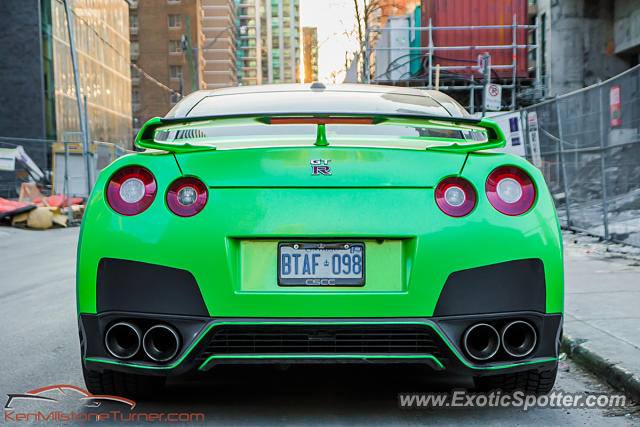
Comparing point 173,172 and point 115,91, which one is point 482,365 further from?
point 115,91

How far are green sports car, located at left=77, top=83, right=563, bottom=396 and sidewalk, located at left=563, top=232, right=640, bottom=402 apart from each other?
97 centimetres

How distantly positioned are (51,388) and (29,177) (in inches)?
716

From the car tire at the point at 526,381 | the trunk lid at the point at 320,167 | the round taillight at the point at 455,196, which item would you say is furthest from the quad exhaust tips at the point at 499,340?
the trunk lid at the point at 320,167

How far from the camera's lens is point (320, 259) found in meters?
3.07

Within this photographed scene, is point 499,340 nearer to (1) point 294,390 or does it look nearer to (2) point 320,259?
(2) point 320,259

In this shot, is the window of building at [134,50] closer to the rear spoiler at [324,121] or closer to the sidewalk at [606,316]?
the sidewalk at [606,316]

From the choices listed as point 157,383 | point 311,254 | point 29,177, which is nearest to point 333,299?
point 311,254

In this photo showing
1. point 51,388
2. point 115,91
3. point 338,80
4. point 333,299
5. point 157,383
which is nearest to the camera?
point 333,299

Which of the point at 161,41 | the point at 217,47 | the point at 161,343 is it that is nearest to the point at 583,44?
the point at 161,343

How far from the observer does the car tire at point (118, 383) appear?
3453 millimetres

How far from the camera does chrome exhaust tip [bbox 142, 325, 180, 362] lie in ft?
10.1

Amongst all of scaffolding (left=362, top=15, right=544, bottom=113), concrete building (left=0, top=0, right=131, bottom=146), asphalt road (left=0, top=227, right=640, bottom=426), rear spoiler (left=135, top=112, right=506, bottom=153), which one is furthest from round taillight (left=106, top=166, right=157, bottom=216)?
concrete building (left=0, top=0, right=131, bottom=146)

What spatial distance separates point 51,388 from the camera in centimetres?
398

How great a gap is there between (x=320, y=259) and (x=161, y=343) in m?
0.70
